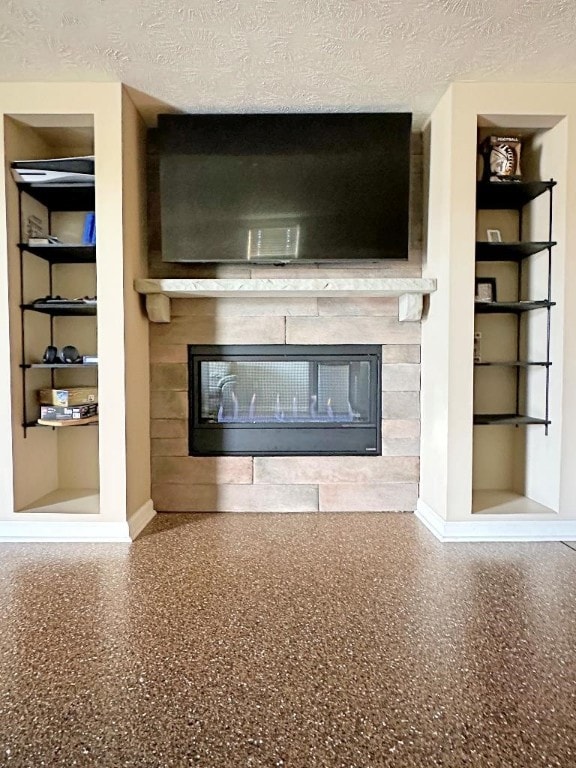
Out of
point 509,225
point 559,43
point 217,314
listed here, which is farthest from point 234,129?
point 509,225

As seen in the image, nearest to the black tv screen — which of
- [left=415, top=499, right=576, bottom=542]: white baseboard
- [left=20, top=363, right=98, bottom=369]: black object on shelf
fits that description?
[left=20, top=363, right=98, bottom=369]: black object on shelf

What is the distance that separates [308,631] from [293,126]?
2.08 m

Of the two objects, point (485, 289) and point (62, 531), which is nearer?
point (62, 531)

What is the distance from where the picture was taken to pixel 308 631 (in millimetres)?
1230

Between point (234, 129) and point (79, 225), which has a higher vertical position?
point (234, 129)

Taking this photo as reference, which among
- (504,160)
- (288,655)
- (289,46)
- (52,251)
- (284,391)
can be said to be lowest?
(288,655)

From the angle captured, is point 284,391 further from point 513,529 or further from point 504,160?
point 504,160

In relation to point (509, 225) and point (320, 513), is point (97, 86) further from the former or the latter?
point (320, 513)

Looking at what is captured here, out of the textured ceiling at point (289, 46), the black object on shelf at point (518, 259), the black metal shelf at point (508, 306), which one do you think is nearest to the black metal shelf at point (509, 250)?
the black object on shelf at point (518, 259)

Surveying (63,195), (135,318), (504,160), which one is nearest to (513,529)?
(504,160)

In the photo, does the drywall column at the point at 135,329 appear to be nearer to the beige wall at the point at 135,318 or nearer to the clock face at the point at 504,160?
the beige wall at the point at 135,318

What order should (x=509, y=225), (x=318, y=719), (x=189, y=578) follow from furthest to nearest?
(x=509, y=225), (x=189, y=578), (x=318, y=719)

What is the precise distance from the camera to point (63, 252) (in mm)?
2010

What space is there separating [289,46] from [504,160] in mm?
1078
